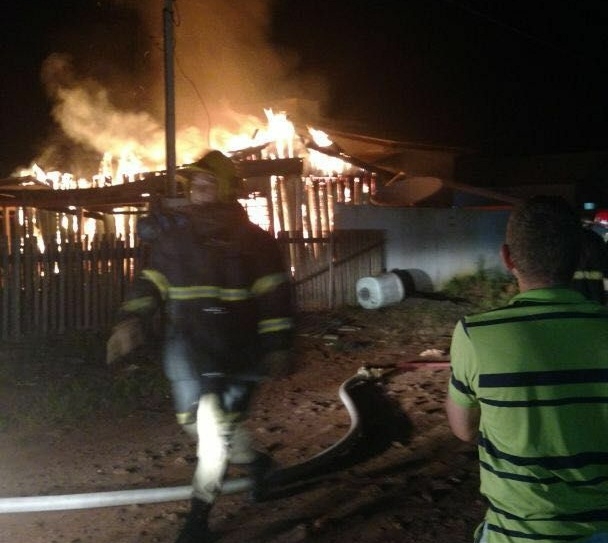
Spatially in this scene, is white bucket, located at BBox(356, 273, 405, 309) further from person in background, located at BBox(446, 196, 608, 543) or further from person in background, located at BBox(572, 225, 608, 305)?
person in background, located at BBox(446, 196, 608, 543)

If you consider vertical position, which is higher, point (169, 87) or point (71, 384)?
point (169, 87)

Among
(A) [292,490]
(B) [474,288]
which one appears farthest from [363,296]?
(A) [292,490]

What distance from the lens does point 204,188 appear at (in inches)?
156

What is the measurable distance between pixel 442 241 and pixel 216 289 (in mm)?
10092

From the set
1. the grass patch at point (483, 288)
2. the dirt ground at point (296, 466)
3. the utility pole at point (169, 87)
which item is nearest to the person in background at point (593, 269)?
the dirt ground at point (296, 466)

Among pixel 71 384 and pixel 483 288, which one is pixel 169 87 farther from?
pixel 483 288

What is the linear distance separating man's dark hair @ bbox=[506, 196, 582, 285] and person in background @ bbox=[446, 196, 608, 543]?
50mm

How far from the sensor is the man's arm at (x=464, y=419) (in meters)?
1.93

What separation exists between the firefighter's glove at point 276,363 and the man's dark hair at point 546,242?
2.19 metres

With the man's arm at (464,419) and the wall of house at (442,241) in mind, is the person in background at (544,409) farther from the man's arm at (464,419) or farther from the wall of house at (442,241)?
the wall of house at (442,241)

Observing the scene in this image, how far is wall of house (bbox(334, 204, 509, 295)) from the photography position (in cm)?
1350

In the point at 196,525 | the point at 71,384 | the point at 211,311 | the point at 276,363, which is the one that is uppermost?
the point at 211,311

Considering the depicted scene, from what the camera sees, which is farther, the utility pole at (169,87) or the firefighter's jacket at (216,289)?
the utility pole at (169,87)

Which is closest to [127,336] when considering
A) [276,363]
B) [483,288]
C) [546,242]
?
[276,363]
